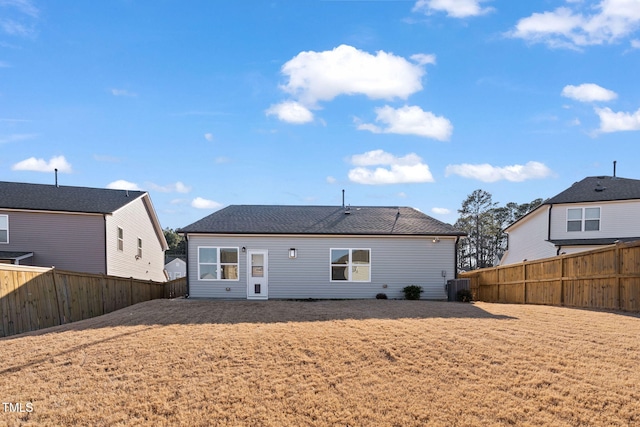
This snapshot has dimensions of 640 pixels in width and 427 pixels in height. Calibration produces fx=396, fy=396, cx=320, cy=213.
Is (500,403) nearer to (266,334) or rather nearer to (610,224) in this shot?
(266,334)

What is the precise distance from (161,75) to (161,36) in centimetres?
132

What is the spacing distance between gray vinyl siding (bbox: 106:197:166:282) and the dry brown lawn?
36.8ft

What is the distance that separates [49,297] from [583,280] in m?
14.9

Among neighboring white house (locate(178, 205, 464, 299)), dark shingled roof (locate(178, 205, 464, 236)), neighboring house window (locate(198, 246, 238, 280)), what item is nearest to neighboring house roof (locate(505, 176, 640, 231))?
dark shingled roof (locate(178, 205, 464, 236))

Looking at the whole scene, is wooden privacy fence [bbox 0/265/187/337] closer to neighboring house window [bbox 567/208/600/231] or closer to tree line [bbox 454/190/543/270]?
neighboring house window [bbox 567/208/600/231]

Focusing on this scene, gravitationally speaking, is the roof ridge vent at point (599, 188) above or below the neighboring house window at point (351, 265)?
above

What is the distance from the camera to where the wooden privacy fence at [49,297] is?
358 inches

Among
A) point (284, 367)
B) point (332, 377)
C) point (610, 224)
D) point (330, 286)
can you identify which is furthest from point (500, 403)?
point (610, 224)

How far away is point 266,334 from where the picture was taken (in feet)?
24.1

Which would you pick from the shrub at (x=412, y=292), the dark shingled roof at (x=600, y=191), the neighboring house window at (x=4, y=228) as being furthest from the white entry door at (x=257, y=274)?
the dark shingled roof at (x=600, y=191)

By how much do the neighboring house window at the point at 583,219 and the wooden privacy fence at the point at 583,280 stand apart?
634 cm

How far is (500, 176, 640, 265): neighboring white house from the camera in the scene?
757 inches

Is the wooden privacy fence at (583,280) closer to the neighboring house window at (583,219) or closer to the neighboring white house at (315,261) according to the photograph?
the neighboring white house at (315,261)

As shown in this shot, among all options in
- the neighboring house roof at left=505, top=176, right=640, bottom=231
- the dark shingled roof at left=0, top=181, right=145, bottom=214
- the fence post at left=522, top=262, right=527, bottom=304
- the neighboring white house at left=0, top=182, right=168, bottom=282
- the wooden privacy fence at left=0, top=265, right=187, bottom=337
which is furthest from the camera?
the neighboring house roof at left=505, top=176, right=640, bottom=231
